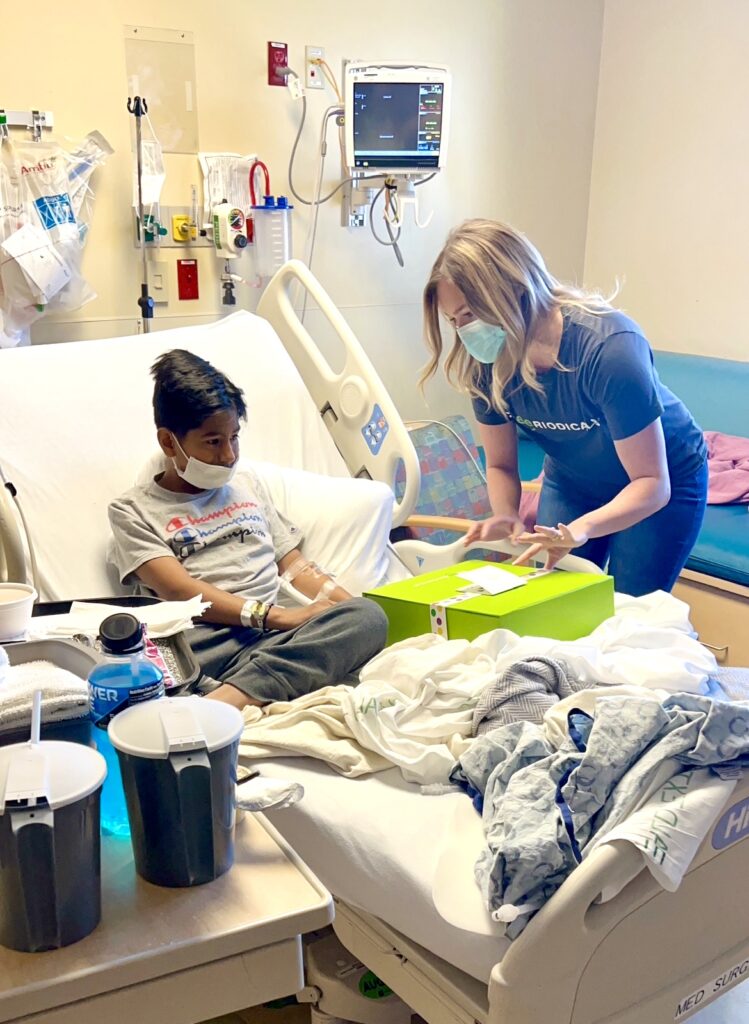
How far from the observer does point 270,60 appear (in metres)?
3.16

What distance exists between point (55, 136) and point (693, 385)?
237 cm

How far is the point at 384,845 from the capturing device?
147cm

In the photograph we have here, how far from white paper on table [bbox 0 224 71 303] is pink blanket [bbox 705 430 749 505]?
2057 mm

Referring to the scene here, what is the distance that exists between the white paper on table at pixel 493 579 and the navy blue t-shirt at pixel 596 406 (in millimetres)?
362

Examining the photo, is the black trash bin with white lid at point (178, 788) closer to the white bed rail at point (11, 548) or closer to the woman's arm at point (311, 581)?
the white bed rail at point (11, 548)

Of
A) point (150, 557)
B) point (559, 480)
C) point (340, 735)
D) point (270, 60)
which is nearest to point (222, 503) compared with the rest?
point (150, 557)

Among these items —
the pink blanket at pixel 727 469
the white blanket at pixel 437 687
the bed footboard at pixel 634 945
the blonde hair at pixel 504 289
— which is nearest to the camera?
the bed footboard at pixel 634 945

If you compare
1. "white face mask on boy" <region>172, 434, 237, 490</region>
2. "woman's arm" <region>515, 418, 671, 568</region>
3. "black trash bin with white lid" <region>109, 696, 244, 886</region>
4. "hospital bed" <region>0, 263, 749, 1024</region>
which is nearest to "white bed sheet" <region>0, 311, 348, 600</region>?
"hospital bed" <region>0, 263, 749, 1024</region>

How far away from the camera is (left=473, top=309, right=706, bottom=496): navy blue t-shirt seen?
7.02 ft

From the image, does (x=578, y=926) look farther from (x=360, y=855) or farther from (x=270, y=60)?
(x=270, y=60)

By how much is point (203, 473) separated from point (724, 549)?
Answer: 1675mm

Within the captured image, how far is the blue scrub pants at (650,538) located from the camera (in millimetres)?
2393

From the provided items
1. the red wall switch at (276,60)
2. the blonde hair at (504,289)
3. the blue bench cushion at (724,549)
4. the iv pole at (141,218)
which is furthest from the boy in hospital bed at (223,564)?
the red wall switch at (276,60)

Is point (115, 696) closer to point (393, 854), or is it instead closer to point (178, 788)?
point (178, 788)
